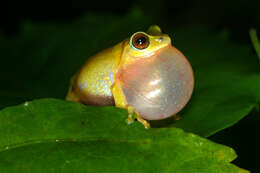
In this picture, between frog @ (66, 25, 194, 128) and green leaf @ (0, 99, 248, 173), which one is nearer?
green leaf @ (0, 99, 248, 173)

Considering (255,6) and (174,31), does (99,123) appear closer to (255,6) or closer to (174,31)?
(174,31)

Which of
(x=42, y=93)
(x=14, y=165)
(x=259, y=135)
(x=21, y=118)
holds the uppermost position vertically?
(x=21, y=118)

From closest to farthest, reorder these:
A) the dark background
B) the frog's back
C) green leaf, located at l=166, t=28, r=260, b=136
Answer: green leaf, located at l=166, t=28, r=260, b=136, the frog's back, the dark background

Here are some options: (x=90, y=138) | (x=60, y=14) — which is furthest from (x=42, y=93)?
(x=60, y=14)

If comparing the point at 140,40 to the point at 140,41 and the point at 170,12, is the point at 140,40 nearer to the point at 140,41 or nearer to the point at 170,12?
the point at 140,41

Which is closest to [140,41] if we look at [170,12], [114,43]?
[114,43]

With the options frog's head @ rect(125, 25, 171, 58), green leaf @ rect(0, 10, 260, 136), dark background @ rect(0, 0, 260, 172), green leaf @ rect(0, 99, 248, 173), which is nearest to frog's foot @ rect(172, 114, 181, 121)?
green leaf @ rect(0, 10, 260, 136)

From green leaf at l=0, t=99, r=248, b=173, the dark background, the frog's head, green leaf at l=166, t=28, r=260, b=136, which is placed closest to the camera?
green leaf at l=0, t=99, r=248, b=173

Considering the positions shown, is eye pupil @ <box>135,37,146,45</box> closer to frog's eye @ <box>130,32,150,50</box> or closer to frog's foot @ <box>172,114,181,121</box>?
frog's eye @ <box>130,32,150,50</box>
